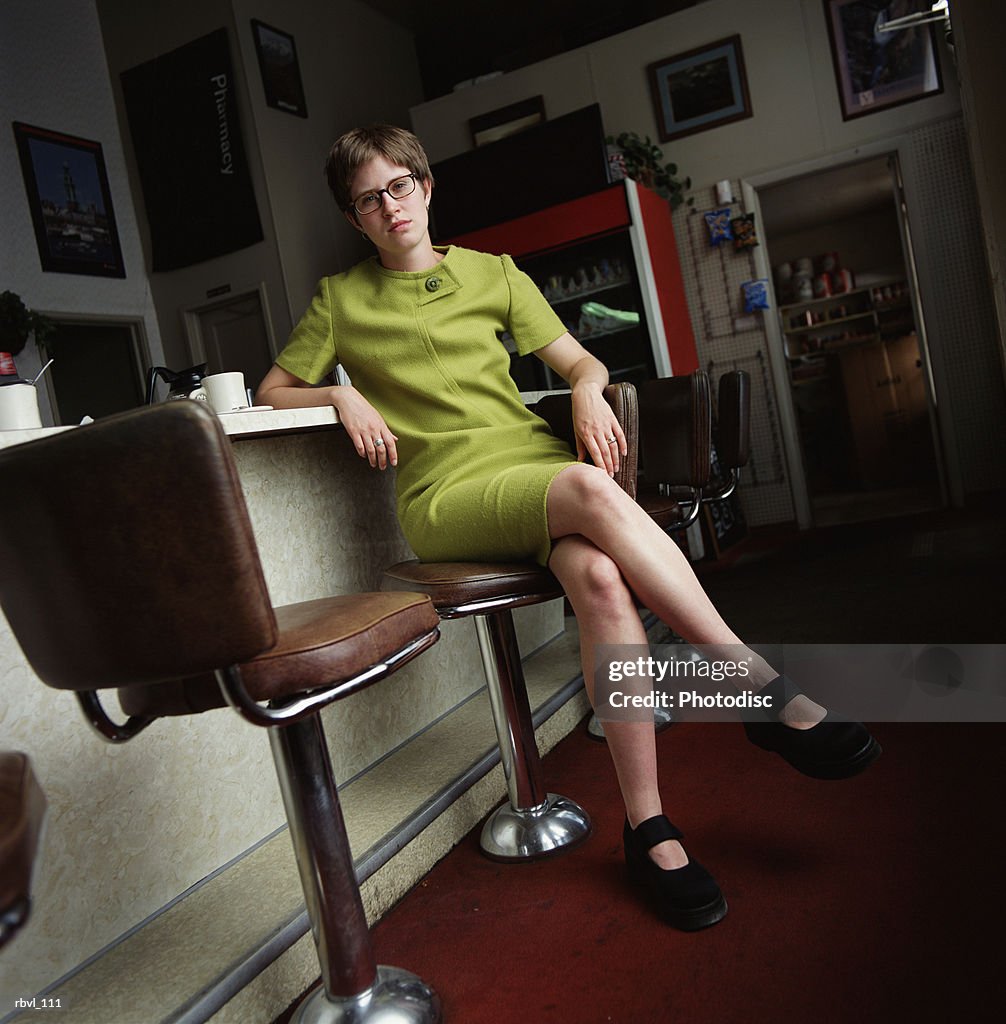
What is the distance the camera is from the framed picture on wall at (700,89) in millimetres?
5324

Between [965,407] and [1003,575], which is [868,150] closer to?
[965,407]

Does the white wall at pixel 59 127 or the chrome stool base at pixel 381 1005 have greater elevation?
the white wall at pixel 59 127

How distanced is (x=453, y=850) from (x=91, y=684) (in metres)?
1.03

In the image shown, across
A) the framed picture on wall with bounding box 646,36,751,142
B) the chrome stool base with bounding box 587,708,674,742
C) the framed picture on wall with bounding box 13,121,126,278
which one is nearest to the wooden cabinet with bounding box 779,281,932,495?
the framed picture on wall with bounding box 646,36,751,142

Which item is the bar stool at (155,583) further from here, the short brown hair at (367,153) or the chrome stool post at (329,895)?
the short brown hair at (367,153)

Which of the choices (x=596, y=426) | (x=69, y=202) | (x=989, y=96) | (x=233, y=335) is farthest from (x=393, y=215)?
(x=69, y=202)

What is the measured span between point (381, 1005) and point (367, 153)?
1451 millimetres

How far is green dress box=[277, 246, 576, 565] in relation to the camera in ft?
5.32

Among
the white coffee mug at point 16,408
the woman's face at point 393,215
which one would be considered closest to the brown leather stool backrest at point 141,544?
the white coffee mug at point 16,408

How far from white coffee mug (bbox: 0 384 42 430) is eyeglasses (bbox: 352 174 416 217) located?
2.32 ft

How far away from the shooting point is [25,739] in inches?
51.9

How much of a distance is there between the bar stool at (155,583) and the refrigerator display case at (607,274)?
152 inches

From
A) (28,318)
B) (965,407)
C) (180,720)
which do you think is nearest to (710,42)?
(965,407)

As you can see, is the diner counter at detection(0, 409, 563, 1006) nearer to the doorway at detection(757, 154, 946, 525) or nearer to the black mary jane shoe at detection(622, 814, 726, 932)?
the black mary jane shoe at detection(622, 814, 726, 932)
